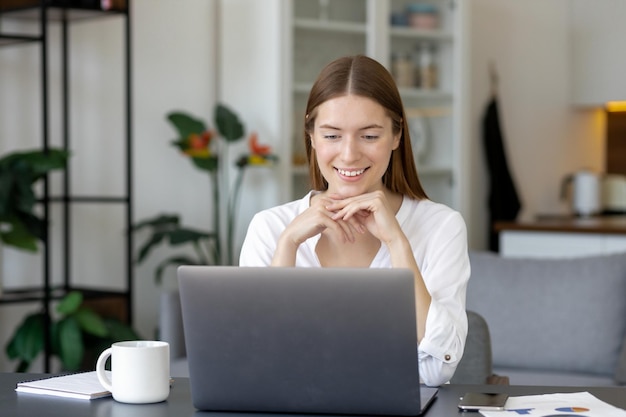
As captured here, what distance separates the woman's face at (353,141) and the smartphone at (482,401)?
A: 62 centimetres

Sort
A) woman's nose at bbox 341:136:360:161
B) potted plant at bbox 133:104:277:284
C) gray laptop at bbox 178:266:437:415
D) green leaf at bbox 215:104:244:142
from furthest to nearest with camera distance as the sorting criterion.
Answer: green leaf at bbox 215:104:244:142 < potted plant at bbox 133:104:277:284 < woman's nose at bbox 341:136:360:161 < gray laptop at bbox 178:266:437:415

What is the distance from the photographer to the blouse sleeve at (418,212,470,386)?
1898 mm

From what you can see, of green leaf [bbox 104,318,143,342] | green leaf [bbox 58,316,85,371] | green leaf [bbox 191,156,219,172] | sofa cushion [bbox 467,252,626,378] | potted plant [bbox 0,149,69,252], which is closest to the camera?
sofa cushion [bbox 467,252,626,378]

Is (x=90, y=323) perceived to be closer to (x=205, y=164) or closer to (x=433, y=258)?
(x=205, y=164)

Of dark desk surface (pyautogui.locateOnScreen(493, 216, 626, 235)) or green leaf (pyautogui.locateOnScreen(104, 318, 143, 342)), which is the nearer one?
green leaf (pyautogui.locateOnScreen(104, 318, 143, 342))

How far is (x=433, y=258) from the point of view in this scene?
7.05 feet

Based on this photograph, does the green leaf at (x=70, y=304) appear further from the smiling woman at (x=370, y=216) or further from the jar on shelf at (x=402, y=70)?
the jar on shelf at (x=402, y=70)

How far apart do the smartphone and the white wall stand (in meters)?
4.46

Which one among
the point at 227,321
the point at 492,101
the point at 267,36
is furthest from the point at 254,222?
the point at 492,101

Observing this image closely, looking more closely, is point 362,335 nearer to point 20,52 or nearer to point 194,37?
point 20,52

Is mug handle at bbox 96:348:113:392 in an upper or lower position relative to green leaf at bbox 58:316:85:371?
upper

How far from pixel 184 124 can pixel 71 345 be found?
124 centimetres

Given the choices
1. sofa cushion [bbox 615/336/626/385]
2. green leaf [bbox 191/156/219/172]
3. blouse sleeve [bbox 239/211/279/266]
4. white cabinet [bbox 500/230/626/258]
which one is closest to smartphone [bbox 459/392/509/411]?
blouse sleeve [bbox 239/211/279/266]

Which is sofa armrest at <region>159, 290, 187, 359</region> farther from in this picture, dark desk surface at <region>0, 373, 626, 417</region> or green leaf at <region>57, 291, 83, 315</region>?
dark desk surface at <region>0, 373, 626, 417</region>
